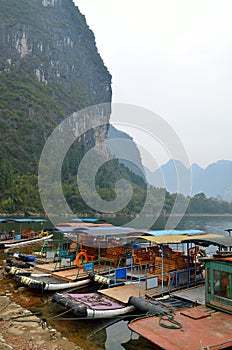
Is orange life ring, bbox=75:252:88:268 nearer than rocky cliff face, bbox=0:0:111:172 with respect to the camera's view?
Yes

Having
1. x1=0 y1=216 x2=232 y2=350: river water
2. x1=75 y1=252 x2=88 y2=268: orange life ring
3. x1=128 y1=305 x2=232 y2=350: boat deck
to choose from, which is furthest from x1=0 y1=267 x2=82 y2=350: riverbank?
x1=75 y1=252 x2=88 y2=268: orange life ring

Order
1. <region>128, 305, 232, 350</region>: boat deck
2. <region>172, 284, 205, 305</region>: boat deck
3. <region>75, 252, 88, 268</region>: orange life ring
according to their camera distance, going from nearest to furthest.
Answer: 1. <region>128, 305, 232, 350</region>: boat deck
2. <region>172, 284, 205, 305</region>: boat deck
3. <region>75, 252, 88, 268</region>: orange life ring

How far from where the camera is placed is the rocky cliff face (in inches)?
4815

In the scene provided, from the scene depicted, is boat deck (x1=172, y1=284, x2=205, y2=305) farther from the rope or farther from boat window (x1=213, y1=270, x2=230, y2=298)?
the rope

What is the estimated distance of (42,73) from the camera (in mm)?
152500

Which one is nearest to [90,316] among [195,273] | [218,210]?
[195,273]

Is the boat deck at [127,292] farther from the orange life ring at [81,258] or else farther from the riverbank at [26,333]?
the orange life ring at [81,258]

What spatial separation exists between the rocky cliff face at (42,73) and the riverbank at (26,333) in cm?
10269

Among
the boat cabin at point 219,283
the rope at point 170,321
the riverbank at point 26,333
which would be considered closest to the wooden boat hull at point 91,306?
the riverbank at point 26,333

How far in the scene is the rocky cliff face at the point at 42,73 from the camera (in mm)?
122312

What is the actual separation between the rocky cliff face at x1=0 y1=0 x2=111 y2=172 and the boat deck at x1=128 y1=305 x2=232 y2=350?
106017mm

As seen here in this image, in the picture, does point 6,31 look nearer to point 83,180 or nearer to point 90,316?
point 83,180

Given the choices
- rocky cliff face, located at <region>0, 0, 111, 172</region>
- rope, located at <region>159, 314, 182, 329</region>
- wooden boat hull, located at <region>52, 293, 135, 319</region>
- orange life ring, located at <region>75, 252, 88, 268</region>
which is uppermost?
rocky cliff face, located at <region>0, 0, 111, 172</region>

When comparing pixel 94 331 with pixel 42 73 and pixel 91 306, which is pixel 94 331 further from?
pixel 42 73
